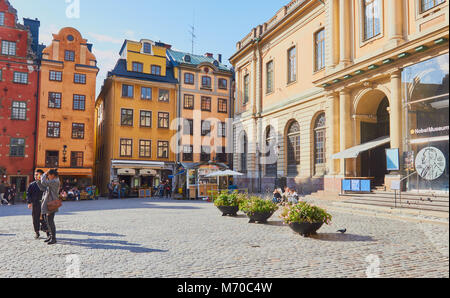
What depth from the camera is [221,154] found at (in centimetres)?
4447

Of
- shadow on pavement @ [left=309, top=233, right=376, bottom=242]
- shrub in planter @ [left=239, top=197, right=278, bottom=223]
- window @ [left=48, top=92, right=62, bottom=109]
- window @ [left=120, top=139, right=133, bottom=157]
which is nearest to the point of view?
shadow on pavement @ [left=309, top=233, right=376, bottom=242]

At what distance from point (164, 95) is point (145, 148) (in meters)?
6.65

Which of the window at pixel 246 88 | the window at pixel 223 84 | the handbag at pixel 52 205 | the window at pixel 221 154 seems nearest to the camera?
the handbag at pixel 52 205

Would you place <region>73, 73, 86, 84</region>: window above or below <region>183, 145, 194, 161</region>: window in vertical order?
above

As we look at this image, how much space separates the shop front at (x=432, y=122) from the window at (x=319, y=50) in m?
21.9

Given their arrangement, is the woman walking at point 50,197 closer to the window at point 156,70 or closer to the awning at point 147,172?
the awning at point 147,172

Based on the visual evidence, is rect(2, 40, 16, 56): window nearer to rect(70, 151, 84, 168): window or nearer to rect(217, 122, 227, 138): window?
rect(70, 151, 84, 168): window

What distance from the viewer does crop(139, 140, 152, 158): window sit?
39.4 metres

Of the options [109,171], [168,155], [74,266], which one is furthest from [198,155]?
[74,266]

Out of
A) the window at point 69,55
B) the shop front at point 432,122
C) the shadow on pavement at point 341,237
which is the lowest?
the shadow on pavement at point 341,237

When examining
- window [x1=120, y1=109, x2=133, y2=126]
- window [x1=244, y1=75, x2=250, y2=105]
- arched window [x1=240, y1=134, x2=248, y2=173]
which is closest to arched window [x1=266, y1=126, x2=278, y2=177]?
arched window [x1=240, y1=134, x2=248, y2=173]

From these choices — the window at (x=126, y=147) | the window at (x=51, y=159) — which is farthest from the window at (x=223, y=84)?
the window at (x=51, y=159)

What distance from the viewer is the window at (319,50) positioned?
23.3m

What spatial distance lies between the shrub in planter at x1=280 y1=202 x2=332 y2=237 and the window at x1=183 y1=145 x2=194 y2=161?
32.6m
